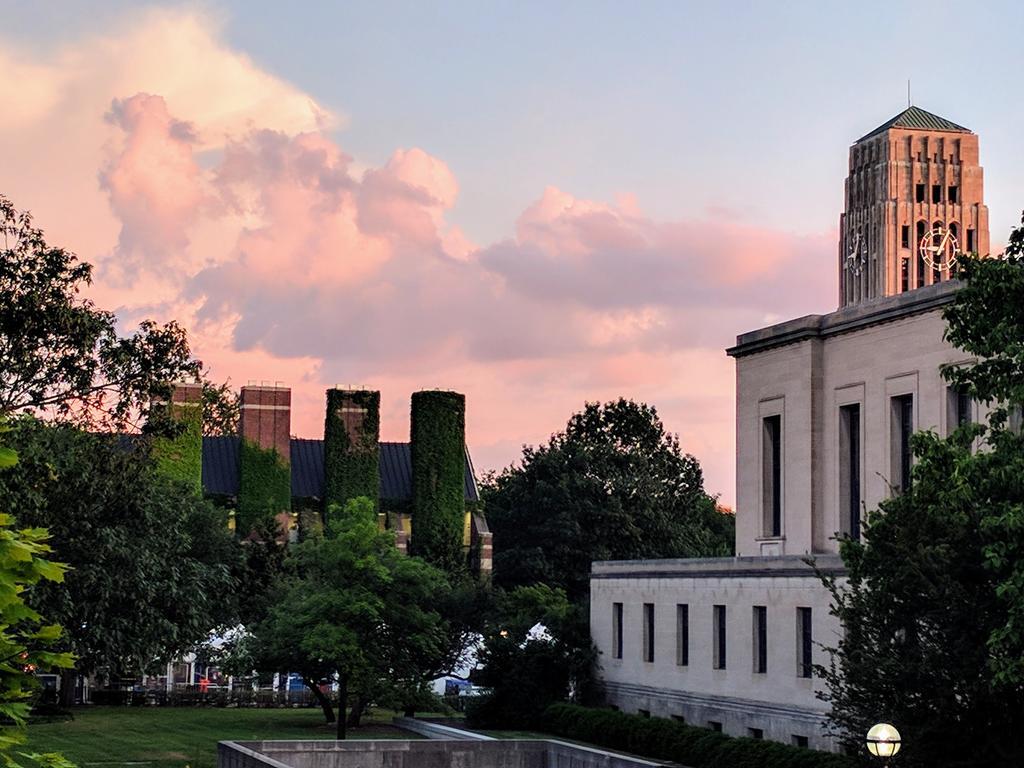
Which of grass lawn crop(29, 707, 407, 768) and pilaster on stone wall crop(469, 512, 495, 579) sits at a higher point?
pilaster on stone wall crop(469, 512, 495, 579)

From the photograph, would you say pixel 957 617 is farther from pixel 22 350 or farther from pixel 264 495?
pixel 264 495

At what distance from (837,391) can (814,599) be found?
24.6 ft

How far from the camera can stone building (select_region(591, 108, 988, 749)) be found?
4334cm

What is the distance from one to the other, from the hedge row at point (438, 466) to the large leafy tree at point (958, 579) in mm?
57553

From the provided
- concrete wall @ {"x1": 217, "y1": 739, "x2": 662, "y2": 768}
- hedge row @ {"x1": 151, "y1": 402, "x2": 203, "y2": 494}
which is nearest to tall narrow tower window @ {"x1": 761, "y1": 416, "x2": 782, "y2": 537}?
concrete wall @ {"x1": 217, "y1": 739, "x2": 662, "y2": 768}

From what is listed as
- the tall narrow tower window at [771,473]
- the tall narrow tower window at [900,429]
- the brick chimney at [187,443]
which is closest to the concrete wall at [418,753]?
the tall narrow tower window at [771,473]

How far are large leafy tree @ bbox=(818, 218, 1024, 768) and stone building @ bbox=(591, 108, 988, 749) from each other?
33.9 feet

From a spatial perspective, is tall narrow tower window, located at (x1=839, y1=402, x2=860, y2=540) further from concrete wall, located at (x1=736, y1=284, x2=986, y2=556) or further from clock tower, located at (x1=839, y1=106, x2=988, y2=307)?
clock tower, located at (x1=839, y1=106, x2=988, y2=307)

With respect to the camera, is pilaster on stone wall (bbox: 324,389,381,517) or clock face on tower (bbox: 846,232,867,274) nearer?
pilaster on stone wall (bbox: 324,389,381,517)

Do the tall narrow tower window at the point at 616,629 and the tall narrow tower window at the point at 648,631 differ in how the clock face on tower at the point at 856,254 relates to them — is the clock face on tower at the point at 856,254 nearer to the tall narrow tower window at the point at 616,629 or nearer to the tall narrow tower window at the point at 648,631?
the tall narrow tower window at the point at 616,629

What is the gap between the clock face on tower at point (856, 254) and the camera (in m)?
131

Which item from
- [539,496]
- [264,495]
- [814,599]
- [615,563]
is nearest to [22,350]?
[814,599]

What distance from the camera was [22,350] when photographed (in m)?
36.6

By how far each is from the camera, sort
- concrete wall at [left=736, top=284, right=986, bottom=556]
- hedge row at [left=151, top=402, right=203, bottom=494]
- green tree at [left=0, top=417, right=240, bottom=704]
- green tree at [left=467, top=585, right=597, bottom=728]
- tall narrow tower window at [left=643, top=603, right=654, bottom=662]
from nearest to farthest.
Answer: green tree at [left=0, top=417, right=240, bottom=704]
concrete wall at [left=736, top=284, right=986, bottom=556]
tall narrow tower window at [left=643, top=603, right=654, bottom=662]
green tree at [left=467, top=585, right=597, bottom=728]
hedge row at [left=151, top=402, right=203, bottom=494]
